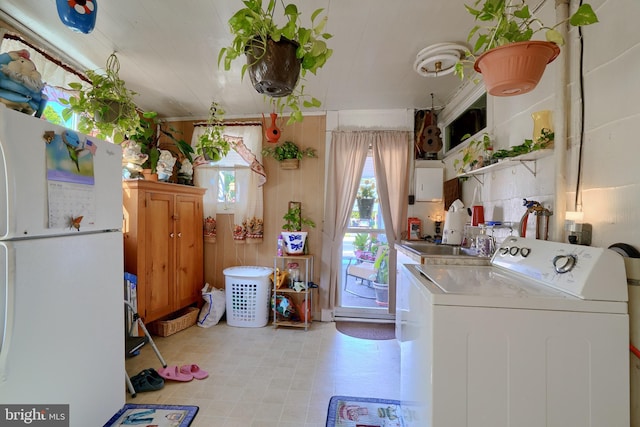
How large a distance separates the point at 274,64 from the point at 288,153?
2.10 metres

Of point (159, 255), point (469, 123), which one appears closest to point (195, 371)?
point (159, 255)

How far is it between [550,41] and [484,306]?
0.94 metres

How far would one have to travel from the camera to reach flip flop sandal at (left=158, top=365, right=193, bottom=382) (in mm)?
1935

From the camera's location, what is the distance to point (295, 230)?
3.02m

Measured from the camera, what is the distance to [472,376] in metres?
0.88

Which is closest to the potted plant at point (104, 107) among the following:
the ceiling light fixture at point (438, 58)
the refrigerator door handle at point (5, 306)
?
the refrigerator door handle at point (5, 306)

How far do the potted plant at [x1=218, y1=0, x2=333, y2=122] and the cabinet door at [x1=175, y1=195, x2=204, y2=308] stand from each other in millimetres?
2188

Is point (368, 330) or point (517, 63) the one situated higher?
point (517, 63)

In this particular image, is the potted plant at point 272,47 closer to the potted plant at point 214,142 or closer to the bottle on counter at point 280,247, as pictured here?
the potted plant at point 214,142

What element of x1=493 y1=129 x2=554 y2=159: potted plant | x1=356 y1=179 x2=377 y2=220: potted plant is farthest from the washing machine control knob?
x1=356 y1=179 x2=377 y2=220: potted plant

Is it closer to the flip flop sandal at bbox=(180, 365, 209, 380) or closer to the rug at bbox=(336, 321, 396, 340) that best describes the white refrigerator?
the flip flop sandal at bbox=(180, 365, 209, 380)

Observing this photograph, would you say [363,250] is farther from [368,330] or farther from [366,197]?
Result: [368,330]

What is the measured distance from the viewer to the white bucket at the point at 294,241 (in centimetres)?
294

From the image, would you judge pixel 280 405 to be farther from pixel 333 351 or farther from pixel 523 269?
pixel 523 269
